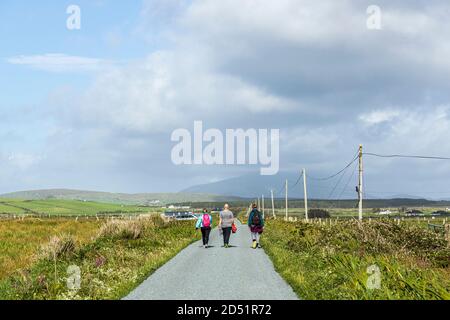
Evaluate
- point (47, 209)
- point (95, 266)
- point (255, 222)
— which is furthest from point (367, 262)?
point (47, 209)

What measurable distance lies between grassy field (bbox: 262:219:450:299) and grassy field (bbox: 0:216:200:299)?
4.25 metres

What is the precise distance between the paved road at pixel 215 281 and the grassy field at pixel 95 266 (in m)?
0.56

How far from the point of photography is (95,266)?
1570 cm

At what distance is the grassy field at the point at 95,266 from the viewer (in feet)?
37.4

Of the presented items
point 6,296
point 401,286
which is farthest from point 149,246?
point 401,286

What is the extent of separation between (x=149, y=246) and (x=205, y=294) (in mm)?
13082

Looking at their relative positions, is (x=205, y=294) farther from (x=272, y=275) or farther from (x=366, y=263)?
(x=366, y=263)

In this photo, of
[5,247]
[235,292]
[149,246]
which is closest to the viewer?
[235,292]

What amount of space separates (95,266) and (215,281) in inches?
196

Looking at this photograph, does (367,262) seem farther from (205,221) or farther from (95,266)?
(205,221)

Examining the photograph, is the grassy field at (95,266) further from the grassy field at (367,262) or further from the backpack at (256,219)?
the grassy field at (367,262)

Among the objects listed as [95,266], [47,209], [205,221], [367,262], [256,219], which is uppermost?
[256,219]
